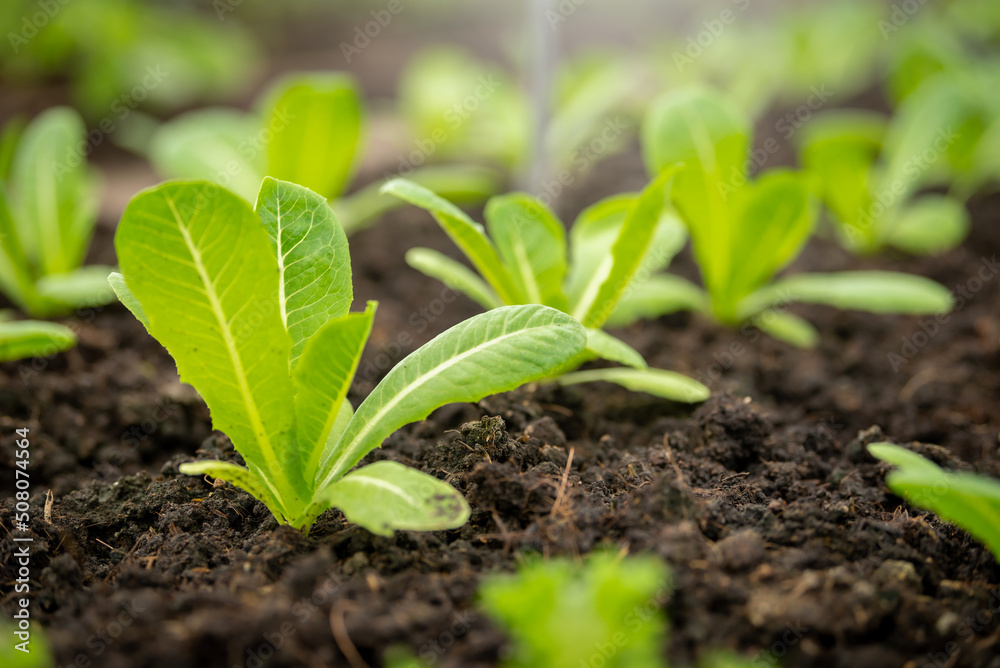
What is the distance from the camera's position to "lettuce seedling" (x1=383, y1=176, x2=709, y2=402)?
124 centimetres

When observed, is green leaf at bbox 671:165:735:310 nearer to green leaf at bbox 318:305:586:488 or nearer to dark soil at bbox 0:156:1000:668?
dark soil at bbox 0:156:1000:668

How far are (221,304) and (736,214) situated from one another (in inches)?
48.9

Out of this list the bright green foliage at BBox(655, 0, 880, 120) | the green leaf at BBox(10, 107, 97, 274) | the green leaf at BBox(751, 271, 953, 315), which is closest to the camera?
the green leaf at BBox(751, 271, 953, 315)

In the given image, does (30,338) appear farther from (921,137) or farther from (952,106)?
A: (952,106)

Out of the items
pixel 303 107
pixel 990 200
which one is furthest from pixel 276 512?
pixel 990 200

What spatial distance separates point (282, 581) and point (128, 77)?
3.75 m

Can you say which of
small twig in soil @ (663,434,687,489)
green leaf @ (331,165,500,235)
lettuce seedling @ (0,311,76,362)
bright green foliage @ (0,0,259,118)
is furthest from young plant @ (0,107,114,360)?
bright green foliage @ (0,0,259,118)

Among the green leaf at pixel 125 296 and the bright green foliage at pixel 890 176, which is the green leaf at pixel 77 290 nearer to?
the green leaf at pixel 125 296

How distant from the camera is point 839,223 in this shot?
235cm

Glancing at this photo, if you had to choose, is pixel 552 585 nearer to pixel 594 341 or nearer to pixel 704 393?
pixel 594 341

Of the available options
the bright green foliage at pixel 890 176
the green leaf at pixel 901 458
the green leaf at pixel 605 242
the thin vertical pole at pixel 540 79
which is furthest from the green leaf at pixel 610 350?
the bright green foliage at pixel 890 176

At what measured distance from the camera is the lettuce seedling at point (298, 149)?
6.50 ft

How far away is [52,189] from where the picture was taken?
184 cm

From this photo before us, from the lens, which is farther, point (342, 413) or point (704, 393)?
point (704, 393)
